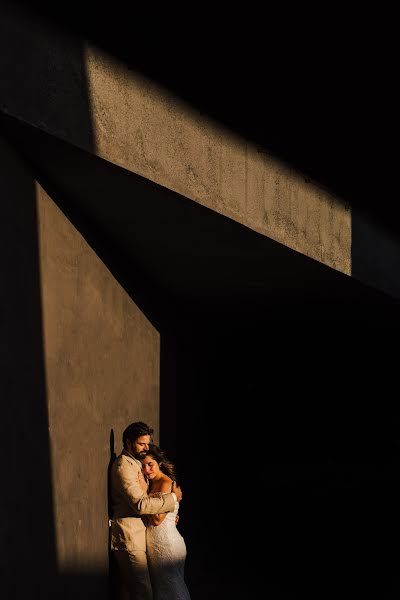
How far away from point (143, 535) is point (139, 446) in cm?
77

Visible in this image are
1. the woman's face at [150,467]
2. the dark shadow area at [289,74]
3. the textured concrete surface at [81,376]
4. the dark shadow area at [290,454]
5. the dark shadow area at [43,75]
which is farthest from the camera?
the dark shadow area at [290,454]

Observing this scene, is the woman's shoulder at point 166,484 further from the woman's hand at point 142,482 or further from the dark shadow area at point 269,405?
the dark shadow area at point 269,405

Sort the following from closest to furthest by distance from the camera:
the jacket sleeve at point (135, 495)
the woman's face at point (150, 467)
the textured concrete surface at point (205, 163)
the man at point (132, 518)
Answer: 1. the textured concrete surface at point (205, 163)
2. the jacket sleeve at point (135, 495)
3. the man at point (132, 518)
4. the woman's face at point (150, 467)

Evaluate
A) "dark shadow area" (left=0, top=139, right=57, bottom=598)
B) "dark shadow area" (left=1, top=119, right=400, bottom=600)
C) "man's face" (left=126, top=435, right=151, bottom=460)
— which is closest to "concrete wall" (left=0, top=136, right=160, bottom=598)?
"dark shadow area" (left=0, top=139, right=57, bottom=598)

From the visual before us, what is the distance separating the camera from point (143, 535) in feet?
30.5

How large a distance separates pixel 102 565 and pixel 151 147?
3.47 m

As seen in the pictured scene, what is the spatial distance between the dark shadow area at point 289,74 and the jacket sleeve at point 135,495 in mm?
2961

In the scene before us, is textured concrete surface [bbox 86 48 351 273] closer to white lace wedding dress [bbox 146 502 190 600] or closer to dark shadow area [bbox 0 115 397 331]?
dark shadow area [bbox 0 115 397 331]

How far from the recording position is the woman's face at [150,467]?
928 cm

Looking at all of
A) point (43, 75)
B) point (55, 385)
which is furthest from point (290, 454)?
point (43, 75)

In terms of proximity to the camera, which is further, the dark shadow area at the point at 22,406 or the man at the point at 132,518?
the man at the point at 132,518

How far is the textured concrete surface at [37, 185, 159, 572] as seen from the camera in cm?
796

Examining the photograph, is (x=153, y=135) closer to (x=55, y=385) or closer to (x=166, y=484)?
(x=55, y=385)

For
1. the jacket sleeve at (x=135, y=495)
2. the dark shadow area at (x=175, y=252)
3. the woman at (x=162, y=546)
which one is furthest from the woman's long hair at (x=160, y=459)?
the dark shadow area at (x=175, y=252)
